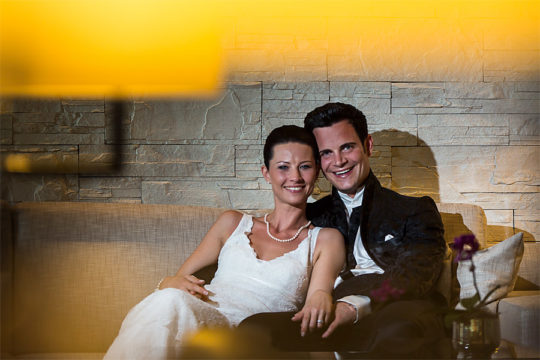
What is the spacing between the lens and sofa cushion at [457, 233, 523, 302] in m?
1.23

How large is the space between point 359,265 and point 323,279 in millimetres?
139

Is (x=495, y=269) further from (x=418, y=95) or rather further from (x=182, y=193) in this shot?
(x=182, y=193)

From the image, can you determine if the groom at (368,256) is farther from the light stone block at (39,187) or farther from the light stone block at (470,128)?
the light stone block at (39,187)

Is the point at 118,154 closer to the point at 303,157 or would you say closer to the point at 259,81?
the point at 259,81

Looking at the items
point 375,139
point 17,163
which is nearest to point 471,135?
point 375,139

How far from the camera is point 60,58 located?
141 cm

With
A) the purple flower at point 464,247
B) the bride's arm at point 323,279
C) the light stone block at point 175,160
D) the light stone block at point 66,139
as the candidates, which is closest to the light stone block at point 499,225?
the purple flower at point 464,247

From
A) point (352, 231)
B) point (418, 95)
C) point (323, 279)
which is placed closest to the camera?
point (323, 279)

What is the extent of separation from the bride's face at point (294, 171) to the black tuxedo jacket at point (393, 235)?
120 millimetres

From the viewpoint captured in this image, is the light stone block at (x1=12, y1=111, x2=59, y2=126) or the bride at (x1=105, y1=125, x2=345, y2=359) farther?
the light stone block at (x1=12, y1=111, x2=59, y2=126)

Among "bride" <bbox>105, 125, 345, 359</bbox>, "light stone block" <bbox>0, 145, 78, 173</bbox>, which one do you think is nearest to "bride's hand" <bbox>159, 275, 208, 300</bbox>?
"bride" <bbox>105, 125, 345, 359</bbox>

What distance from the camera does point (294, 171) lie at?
1.27 metres

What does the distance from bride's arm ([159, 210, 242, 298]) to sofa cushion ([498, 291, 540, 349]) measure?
26.2 inches

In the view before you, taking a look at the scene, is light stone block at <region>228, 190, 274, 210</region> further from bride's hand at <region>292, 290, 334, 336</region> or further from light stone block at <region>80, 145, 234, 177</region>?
bride's hand at <region>292, 290, 334, 336</region>
